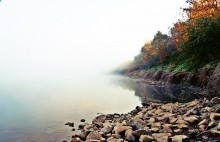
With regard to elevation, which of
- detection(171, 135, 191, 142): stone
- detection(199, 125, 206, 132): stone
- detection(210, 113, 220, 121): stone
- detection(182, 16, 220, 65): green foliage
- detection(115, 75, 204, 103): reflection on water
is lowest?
detection(171, 135, 191, 142): stone

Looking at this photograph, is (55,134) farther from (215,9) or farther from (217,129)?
(215,9)

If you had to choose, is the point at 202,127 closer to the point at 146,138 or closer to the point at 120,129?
the point at 146,138

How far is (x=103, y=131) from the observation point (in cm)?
1299

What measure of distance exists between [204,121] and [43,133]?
303 inches

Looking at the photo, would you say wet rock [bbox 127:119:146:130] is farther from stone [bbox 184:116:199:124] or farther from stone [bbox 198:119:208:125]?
stone [bbox 198:119:208:125]

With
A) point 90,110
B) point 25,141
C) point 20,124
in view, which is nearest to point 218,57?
point 90,110

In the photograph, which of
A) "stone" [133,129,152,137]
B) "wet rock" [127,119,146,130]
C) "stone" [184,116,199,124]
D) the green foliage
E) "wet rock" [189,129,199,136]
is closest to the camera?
"wet rock" [189,129,199,136]

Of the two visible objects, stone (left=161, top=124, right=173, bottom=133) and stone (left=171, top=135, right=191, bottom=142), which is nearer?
stone (left=171, top=135, right=191, bottom=142)

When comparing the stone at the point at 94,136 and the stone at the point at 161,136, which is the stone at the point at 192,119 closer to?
the stone at the point at 161,136

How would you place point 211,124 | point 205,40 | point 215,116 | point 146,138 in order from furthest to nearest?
point 205,40, point 215,116, point 211,124, point 146,138

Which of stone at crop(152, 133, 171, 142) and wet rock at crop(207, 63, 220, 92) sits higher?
wet rock at crop(207, 63, 220, 92)

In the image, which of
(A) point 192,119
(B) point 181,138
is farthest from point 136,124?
(B) point 181,138

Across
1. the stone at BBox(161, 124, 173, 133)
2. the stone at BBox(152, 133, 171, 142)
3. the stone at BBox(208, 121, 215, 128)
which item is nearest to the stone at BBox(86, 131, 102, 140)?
the stone at BBox(152, 133, 171, 142)

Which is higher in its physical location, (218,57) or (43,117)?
(218,57)
